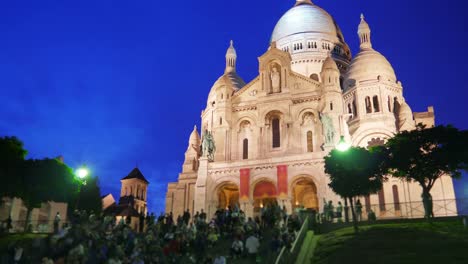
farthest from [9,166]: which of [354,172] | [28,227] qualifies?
[354,172]

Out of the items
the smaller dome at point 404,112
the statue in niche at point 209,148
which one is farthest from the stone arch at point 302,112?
the smaller dome at point 404,112

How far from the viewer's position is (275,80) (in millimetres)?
47844

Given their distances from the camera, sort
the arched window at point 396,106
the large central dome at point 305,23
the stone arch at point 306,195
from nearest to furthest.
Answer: the stone arch at point 306,195 → the arched window at point 396,106 → the large central dome at point 305,23

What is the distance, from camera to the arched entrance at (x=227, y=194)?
45.4m

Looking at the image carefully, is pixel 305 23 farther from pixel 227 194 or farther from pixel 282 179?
pixel 282 179

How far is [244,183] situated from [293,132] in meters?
7.52

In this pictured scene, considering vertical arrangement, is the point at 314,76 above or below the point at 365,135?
above

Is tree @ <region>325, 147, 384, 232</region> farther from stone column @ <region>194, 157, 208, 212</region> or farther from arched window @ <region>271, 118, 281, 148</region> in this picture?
stone column @ <region>194, 157, 208, 212</region>

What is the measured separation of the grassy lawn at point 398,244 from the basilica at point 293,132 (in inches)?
509

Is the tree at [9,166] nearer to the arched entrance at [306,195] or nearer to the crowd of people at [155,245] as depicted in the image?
the crowd of people at [155,245]

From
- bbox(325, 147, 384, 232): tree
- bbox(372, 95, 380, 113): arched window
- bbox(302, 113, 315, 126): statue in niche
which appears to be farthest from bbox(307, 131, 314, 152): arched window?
bbox(325, 147, 384, 232): tree

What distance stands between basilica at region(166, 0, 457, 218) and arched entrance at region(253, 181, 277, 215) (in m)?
0.10

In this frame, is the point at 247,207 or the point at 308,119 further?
the point at 308,119

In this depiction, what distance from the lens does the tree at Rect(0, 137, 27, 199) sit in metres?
34.9
